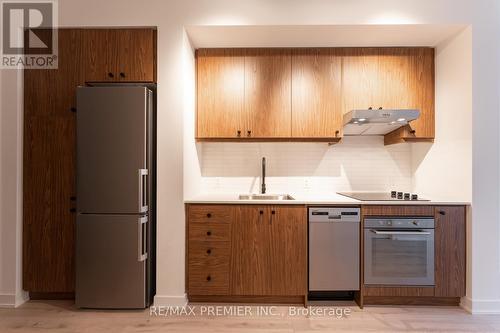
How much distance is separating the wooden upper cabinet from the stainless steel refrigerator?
0.83 feet

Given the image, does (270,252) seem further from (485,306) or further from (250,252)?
(485,306)

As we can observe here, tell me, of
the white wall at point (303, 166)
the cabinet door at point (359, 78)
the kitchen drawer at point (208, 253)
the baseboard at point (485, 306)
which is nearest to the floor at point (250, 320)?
the baseboard at point (485, 306)

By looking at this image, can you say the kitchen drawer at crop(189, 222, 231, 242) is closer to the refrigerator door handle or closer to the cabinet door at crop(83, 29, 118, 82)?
the refrigerator door handle

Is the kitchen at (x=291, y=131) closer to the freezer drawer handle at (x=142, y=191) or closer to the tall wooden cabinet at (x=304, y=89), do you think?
the tall wooden cabinet at (x=304, y=89)

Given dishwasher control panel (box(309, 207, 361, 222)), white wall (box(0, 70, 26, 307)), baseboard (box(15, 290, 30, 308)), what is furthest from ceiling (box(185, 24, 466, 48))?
baseboard (box(15, 290, 30, 308))

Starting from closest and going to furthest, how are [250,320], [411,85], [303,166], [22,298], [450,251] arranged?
[250,320] < [450,251] < [22,298] < [411,85] < [303,166]

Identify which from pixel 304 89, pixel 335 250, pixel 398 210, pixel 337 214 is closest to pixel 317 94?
pixel 304 89

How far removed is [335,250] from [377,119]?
3.94 ft

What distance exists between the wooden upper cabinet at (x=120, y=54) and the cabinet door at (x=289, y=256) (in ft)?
5.60

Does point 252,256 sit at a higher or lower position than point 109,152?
lower

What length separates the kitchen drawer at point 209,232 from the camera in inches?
96.8

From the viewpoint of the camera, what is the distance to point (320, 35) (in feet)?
8.49

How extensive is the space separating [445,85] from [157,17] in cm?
266

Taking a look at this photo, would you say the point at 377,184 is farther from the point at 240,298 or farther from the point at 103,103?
the point at 103,103
